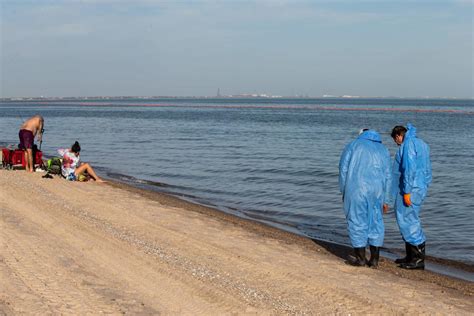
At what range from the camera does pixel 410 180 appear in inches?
339

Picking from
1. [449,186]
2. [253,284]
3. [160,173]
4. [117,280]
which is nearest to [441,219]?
[449,186]

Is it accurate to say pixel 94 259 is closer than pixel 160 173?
Yes

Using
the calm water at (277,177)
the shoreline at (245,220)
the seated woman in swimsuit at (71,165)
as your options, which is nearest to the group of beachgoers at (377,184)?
the shoreline at (245,220)

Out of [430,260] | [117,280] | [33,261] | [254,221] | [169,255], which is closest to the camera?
[117,280]

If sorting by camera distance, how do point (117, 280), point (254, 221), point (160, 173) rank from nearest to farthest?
point (117, 280)
point (254, 221)
point (160, 173)

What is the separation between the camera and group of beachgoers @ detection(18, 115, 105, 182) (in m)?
16.0

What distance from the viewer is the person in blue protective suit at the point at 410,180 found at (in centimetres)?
861

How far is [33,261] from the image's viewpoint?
7.71 meters

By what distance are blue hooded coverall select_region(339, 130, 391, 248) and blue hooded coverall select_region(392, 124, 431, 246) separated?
0.83ft

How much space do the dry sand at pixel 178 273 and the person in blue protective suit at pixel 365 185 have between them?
1.69 feet

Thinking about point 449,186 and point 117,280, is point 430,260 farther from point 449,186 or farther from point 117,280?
point 449,186

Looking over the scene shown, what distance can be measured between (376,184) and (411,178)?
49 cm

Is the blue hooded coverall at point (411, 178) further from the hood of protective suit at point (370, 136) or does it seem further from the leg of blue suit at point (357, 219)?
the leg of blue suit at point (357, 219)

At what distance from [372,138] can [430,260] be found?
8.84ft
